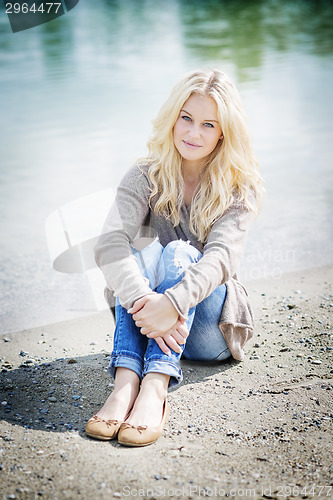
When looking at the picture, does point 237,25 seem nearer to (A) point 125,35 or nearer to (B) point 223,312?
(A) point 125,35

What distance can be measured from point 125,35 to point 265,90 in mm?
9245

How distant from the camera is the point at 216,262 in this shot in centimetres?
253

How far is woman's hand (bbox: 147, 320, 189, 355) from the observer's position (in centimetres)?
240

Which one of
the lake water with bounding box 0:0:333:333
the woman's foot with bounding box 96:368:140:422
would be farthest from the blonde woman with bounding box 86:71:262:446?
the lake water with bounding box 0:0:333:333

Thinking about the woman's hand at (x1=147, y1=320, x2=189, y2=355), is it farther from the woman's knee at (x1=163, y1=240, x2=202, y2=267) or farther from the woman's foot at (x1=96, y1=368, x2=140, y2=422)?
the woman's knee at (x1=163, y1=240, x2=202, y2=267)

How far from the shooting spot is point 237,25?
66.4 feet

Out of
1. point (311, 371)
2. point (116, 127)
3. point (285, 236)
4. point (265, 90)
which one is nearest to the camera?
point (311, 371)

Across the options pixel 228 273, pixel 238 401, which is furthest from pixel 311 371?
pixel 228 273

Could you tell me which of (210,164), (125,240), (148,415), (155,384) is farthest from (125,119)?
(148,415)

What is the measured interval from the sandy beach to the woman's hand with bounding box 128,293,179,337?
0.36 meters

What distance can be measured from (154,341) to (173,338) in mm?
79

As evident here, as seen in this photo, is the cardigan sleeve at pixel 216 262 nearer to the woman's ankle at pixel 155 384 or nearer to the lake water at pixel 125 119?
the woman's ankle at pixel 155 384

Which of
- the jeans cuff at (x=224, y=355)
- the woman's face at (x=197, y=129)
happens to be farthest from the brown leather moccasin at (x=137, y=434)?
the woman's face at (x=197, y=129)

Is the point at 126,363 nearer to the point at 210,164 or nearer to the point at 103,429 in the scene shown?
the point at 103,429
